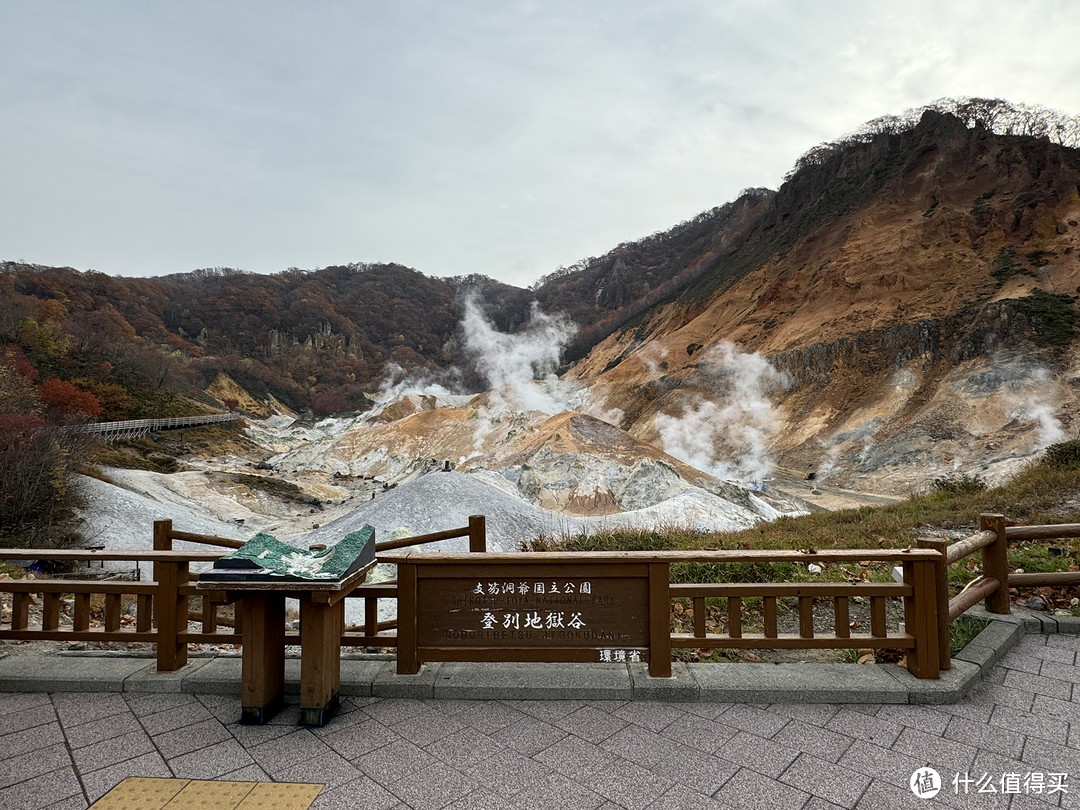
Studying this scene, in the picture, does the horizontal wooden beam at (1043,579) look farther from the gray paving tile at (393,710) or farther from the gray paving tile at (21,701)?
the gray paving tile at (21,701)

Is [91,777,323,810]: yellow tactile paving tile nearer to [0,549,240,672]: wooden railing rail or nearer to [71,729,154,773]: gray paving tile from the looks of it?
[71,729,154,773]: gray paving tile

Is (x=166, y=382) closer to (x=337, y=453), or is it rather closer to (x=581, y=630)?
(x=337, y=453)

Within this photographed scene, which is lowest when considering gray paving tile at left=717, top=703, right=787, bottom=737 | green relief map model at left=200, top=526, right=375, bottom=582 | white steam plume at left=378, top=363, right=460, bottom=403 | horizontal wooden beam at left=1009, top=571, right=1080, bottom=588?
gray paving tile at left=717, top=703, right=787, bottom=737

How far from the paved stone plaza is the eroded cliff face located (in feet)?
73.1

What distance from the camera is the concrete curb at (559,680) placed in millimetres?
3660

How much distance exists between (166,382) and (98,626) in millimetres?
54548

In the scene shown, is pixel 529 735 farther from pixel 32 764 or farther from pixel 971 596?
pixel 971 596

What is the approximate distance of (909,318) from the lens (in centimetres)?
3278

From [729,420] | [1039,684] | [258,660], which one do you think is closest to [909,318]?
[729,420]

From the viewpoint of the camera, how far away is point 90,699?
3.75m

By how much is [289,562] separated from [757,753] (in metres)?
2.88

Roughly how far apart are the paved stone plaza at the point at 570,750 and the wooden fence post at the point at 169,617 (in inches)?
12.0

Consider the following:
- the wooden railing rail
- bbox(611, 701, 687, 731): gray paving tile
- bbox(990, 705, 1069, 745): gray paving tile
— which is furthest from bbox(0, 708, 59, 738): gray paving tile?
bbox(990, 705, 1069, 745): gray paving tile

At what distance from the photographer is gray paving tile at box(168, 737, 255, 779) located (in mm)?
2881
